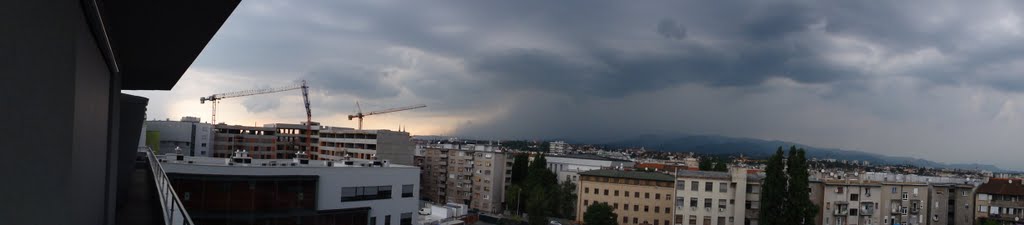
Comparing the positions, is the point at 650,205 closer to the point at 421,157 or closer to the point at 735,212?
the point at 735,212

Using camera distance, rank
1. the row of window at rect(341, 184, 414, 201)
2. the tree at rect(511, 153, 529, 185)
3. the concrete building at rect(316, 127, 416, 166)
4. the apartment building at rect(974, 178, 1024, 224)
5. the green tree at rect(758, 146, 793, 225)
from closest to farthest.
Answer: the row of window at rect(341, 184, 414, 201) < the green tree at rect(758, 146, 793, 225) < the apartment building at rect(974, 178, 1024, 224) < the concrete building at rect(316, 127, 416, 166) < the tree at rect(511, 153, 529, 185)

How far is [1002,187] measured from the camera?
40.5 meters

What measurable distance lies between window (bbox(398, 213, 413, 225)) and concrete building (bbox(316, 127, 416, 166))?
89.4 feet

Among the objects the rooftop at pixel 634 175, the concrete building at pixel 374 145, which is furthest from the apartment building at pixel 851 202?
the concrete building at pixel 374 145

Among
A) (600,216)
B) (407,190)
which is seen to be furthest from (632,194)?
(407,190)

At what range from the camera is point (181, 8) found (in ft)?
8.97

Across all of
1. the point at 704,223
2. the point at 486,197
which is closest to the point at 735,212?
the point at 704,223

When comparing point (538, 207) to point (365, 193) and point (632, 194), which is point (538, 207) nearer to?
point (632, 194)

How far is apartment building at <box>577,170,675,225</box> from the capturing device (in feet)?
134

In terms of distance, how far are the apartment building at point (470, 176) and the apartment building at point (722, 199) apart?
73.1 ft

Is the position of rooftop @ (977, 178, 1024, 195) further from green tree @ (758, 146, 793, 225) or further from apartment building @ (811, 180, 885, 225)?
green tree @ (758, 146, 793, 225)

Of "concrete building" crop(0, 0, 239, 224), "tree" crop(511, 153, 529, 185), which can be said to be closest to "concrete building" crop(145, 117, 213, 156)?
"tree" crop(511, 153, 529, 185)

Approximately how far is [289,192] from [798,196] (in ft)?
73.8

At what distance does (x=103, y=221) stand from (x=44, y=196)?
401 centimetres
